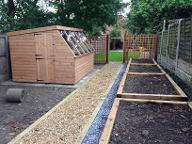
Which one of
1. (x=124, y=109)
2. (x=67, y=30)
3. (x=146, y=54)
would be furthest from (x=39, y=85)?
(x=146, y=54)

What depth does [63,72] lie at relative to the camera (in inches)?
362

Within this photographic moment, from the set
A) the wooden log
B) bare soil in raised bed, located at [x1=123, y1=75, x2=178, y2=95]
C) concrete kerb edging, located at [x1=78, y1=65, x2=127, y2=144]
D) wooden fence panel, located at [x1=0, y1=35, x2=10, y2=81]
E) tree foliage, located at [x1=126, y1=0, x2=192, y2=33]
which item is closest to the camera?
concrete kerb edging, located at [x1=78, y1=65, x2=127, y2=144]

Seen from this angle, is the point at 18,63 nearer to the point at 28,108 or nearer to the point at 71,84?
the point at 71,84

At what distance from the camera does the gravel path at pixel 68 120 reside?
4.40m

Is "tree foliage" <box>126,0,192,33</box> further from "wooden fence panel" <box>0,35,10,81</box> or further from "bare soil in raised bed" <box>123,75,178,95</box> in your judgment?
"wooden fence panel" <box>0,35,10,81</box>

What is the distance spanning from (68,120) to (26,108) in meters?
1.64

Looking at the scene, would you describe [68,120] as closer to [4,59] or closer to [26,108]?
[26,108]

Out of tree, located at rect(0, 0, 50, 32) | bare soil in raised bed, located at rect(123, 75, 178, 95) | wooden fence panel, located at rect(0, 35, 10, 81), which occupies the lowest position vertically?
bare soil in raised bed, located at rect(123, 75, 178, 95)

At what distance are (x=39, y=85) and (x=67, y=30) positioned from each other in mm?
2439

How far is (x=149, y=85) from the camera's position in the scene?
750 centimetres

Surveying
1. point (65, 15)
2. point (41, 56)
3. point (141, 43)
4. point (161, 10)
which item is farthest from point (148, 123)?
point (161, 10)

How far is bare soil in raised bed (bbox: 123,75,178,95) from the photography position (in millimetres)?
6699

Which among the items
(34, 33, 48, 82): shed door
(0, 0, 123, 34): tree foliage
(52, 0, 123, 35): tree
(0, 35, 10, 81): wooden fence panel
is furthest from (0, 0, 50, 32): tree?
(34, 33, 48, 82): shed door

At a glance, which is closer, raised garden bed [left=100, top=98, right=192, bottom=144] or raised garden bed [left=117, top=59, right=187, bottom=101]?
raised garden bed [left=100, top=98, right=192, bottom=144]
